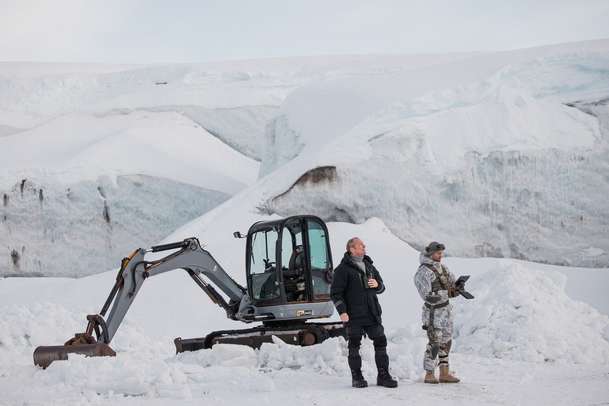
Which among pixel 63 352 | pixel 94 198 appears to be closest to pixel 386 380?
pixel 63 352

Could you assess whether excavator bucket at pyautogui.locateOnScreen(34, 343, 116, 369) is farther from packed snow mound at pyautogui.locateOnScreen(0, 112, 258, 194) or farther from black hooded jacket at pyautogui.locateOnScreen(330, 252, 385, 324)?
packed snow mound at pyautogui.locateOnScreen(0, 112, 258, 194)

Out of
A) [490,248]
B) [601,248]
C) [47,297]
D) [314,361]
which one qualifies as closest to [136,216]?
[47,297]

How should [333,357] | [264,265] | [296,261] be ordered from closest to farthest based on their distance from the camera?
[333,357] → [296,261] → [264,265]

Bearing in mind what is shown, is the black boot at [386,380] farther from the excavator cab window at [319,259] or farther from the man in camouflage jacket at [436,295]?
the excavator cab window at [319,259]

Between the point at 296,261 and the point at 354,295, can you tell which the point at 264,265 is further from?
the point at 354,295

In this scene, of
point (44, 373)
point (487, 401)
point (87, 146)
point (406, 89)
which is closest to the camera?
point (487, 401)

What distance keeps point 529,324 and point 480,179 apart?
1012 cm

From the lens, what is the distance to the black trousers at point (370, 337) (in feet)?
21.7

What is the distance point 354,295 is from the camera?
21.7 ft

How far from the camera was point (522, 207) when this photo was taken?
19.6 m

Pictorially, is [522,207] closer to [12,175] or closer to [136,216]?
[136,216]

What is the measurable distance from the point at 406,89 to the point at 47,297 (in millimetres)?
12132

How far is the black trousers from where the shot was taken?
6629 mm

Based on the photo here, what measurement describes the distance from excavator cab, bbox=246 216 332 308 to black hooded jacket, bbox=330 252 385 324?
3.17 metres
